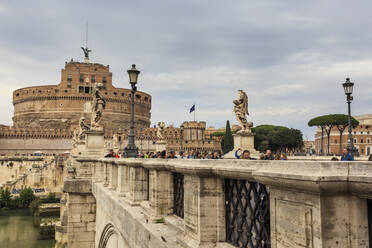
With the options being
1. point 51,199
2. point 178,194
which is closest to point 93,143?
point 178,194

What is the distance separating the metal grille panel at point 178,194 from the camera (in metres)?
5.05

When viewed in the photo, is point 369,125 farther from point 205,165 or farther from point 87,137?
point 205,165

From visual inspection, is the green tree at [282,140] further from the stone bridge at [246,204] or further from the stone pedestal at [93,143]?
the stone bridge at [246,204]

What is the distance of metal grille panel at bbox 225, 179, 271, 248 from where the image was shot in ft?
9.66

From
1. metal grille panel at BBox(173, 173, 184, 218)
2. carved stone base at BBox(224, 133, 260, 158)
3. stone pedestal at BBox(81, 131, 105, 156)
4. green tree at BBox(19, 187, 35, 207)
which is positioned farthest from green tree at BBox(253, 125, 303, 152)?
metal grille panel at BBox(173, 173, 184, 218)

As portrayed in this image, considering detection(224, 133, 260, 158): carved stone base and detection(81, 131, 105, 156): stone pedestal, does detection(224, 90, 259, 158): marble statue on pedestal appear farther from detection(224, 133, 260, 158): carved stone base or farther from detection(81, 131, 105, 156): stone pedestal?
detection(81, 131, 105, 156): stone pedestal

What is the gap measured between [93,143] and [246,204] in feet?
39.9

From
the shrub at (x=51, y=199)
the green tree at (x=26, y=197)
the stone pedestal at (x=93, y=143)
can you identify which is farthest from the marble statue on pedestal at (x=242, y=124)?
A: the green tree at (x=26, y=197)

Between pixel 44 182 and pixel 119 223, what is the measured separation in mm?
49198

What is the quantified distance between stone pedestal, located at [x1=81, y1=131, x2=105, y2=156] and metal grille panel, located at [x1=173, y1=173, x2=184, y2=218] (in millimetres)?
9637

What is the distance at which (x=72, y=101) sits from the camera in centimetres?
7962

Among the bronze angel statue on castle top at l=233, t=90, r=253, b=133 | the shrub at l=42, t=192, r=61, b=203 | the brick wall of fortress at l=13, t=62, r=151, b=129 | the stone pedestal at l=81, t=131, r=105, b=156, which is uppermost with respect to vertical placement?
the brick wall of fortress at l=13, t=62, r=151, b=129

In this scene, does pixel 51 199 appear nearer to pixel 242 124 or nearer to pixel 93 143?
pixel 93 143

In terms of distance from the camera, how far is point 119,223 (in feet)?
22.9
